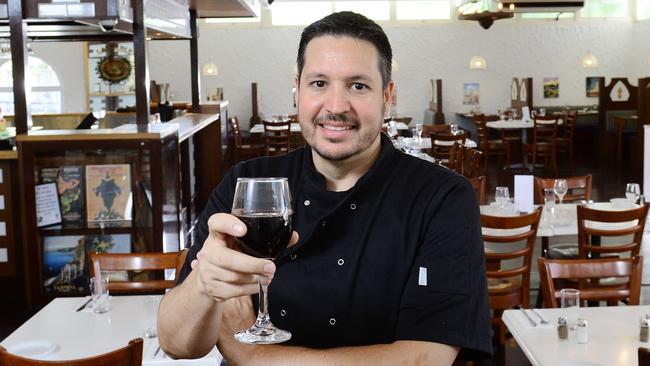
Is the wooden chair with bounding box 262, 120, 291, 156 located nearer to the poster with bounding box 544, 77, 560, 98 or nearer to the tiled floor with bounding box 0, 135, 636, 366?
the tiled floor with bounding box 0, 135, 636, 366

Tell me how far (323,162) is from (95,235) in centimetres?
443

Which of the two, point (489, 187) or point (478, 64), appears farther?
point (478, 64)

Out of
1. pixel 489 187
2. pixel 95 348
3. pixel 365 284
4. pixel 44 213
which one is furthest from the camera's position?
pixel 489 187

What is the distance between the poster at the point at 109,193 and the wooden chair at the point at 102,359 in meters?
3.56

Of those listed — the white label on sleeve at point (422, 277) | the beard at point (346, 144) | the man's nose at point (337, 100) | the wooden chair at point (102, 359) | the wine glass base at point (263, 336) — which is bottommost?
the wooden chair at point (102, 359)

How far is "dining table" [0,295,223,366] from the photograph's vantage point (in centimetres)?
297

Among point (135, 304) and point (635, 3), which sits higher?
point (635, 3)

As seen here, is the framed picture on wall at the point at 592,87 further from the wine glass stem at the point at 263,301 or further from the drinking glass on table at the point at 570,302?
the wine glass stem at the point at 263,301

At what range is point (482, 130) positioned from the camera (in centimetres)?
1419

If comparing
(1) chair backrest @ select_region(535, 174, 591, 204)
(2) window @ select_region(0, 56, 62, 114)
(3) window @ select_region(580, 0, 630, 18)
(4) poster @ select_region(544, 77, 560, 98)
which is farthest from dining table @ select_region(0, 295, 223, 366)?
(3) window @ select_region(580, 0, 630, 18)

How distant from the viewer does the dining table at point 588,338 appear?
286cm

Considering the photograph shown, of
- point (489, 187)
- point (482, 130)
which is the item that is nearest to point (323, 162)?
point (489, 187)

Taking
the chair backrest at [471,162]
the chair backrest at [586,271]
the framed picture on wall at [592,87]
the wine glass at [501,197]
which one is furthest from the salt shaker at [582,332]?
the framed picture on wall at [592,87]

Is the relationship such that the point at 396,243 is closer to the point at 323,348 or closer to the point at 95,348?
the point at 323,348
